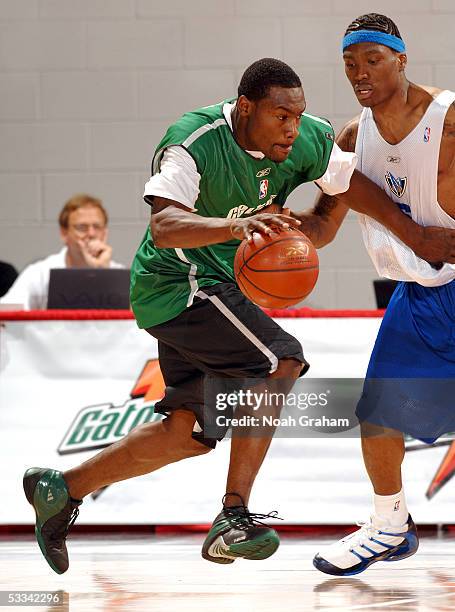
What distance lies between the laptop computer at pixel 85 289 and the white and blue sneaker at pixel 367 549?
88.7 inches

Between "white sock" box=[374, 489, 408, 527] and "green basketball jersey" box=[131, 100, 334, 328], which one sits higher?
"green basketball jersey" box=[131, 100, 334, 328]

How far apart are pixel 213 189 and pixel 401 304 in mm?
741

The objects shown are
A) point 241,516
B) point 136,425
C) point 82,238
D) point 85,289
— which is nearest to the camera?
point 241,516

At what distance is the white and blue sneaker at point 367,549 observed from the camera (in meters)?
3.52

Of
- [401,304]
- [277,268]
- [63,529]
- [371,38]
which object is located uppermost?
[371,38]

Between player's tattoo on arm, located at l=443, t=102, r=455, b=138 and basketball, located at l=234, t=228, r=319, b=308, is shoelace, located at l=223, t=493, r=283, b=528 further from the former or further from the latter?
player's tattoo on arm, located at l=443, t=102, r=455, b=138

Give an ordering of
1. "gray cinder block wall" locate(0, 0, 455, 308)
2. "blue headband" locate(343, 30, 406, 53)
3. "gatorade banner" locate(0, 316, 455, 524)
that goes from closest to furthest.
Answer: "blue headband" locate(343, 30, 406, 53), "gatorade banner" locate(0, 316, 455, 524), "gray cinder block wall" locate(0, 0, 455, 308)

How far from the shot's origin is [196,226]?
304cm

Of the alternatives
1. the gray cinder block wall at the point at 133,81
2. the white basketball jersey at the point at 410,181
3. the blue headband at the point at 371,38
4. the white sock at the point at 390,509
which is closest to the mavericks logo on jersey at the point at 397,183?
the white basketball jersey at the point at 410,181

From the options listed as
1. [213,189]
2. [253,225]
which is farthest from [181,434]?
[253,225]

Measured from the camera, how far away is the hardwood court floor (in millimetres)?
2961

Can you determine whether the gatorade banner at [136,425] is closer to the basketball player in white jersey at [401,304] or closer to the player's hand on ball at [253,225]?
the basketball player in white jersey at [401,304]

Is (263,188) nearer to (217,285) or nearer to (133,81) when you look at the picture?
(217,285)

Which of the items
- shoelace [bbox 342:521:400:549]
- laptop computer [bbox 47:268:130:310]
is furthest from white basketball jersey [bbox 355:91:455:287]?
laptop computer [bbox 47:268:130:310]
